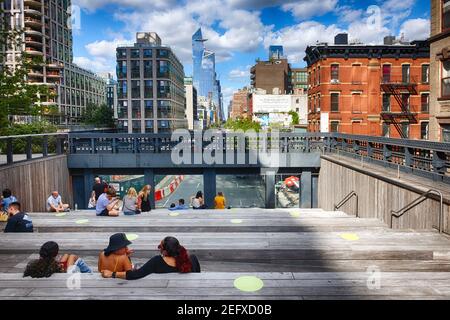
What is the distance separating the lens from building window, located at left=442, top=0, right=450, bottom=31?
1912 cm

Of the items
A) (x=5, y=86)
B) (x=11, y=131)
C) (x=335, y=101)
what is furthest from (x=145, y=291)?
(x=335, y=101)

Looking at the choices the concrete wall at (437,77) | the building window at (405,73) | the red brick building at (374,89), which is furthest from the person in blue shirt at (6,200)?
the building window at (405,73)

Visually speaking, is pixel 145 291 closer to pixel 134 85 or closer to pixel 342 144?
pixel 342 144

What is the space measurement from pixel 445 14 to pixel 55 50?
92381mm

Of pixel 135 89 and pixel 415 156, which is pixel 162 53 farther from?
pixel 415 156

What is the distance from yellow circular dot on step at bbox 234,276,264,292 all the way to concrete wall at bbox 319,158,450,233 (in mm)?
4206

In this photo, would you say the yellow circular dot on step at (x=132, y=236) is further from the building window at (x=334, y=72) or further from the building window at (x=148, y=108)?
the building window at (x=148, y=108)

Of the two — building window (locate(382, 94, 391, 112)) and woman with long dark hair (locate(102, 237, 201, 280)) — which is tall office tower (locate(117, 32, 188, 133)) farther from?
woman with long dark hair (locate(102, 237, 201, 280))

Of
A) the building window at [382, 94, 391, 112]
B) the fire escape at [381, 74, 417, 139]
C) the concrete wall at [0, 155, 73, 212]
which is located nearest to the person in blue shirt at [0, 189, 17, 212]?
the concrete wall at [0, 155, 73, 212]

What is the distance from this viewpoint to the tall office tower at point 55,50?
262 feet

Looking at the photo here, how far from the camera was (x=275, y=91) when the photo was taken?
100 metres

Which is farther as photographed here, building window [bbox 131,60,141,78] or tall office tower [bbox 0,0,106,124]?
tall office tower [bbox 0,0,106,124]
